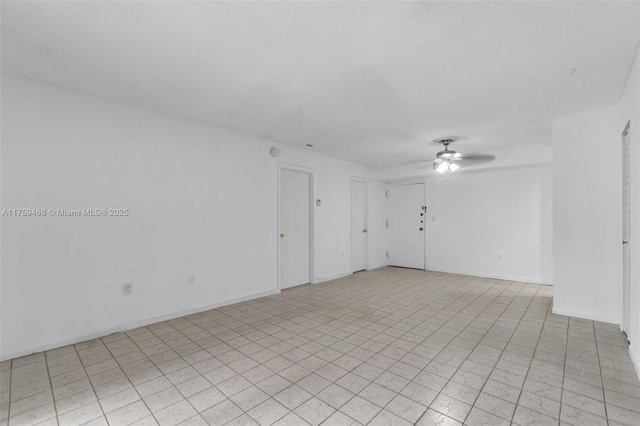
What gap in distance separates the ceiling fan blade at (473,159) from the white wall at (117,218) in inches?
150

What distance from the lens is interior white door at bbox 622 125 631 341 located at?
2.84 meters

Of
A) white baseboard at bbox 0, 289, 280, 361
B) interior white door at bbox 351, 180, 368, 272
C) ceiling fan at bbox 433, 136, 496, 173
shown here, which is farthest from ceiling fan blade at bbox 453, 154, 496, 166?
white baseboard at bbox 0, 289, 280, 361

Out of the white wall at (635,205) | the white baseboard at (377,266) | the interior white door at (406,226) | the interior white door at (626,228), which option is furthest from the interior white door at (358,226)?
the white wall at (635,205)

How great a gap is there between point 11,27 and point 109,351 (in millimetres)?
2650

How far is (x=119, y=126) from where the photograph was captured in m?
3.19

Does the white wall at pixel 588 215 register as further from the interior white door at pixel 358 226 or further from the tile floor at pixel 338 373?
the interior white door at pixel 358 226

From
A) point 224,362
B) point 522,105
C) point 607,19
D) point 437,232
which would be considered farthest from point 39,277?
point 437,232

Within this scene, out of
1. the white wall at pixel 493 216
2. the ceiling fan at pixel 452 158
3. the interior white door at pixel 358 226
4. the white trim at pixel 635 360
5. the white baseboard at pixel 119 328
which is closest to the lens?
the white trim at pixel 635 360

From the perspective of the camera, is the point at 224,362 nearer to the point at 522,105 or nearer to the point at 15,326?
the point at 15,326

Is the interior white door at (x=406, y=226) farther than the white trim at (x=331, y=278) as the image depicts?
Yes

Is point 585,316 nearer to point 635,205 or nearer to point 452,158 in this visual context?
point 635,205

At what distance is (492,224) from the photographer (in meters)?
5.90

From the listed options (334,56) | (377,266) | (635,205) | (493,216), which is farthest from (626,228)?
(377,266)

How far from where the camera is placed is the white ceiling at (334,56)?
5.98ft
